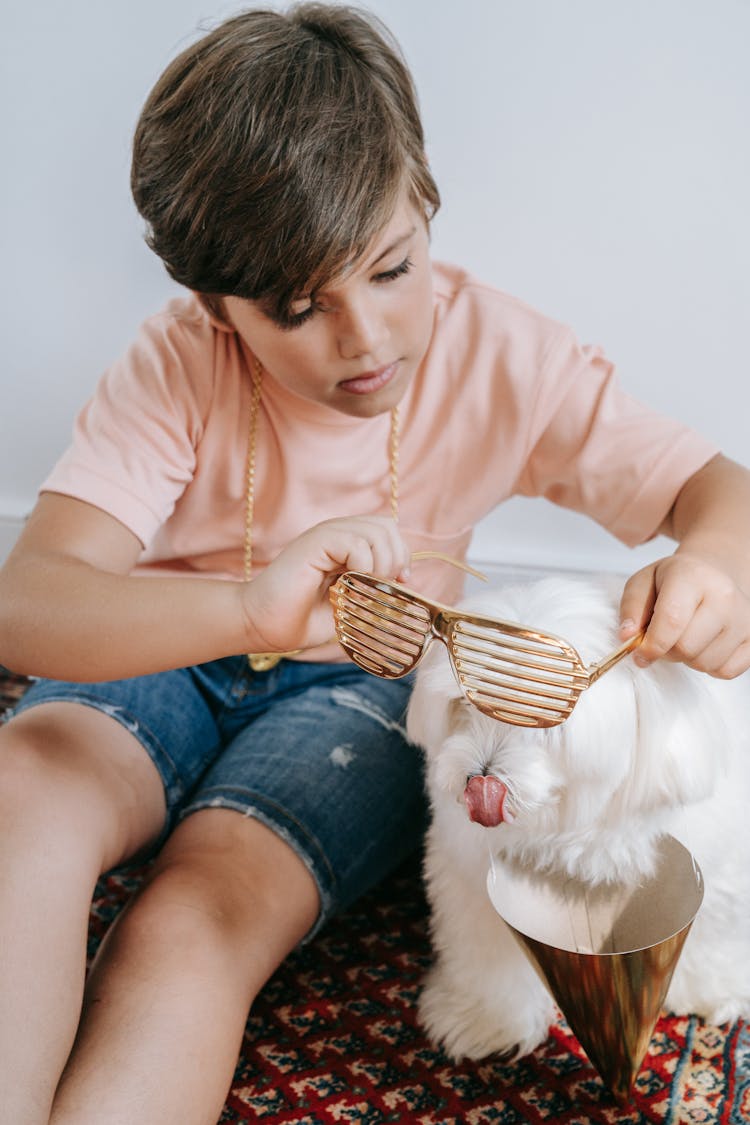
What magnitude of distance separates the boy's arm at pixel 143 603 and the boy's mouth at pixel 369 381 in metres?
0.15

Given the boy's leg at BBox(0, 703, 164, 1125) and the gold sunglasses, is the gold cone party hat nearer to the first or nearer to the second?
the gold sunglasses

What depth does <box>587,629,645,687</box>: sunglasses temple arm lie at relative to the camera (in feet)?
1.79

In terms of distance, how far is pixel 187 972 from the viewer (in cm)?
70

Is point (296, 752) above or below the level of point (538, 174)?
below

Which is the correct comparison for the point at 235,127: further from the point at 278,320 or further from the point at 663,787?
the point at 663,787

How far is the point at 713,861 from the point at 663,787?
152 mm

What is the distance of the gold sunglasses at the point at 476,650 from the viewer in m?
0.54

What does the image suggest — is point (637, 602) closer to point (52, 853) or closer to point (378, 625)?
point (378, 625)

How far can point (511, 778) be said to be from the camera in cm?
59

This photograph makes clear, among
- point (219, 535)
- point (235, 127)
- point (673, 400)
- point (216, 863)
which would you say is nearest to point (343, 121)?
point (235, 127)

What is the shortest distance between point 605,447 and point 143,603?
438 mm

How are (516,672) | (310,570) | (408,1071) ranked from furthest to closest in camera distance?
1. (408,1071)
2. (310,570)
3. (516,672)

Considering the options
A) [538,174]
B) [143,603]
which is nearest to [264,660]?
[143,603]

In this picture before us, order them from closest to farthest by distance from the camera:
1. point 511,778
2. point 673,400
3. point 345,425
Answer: point 511,778 → point 345,425 → point 673,400
